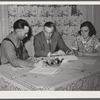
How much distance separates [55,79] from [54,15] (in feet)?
7.66

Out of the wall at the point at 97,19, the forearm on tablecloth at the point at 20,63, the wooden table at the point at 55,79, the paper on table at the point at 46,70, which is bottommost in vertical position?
the wooden table at the point at 55,79

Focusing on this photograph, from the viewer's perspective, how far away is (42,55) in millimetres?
2512

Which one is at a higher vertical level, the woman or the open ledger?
the woman

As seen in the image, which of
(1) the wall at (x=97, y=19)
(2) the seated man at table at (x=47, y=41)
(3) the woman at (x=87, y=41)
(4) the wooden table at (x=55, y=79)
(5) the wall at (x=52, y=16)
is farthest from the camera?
(1) the wall at (x=97, y=19)

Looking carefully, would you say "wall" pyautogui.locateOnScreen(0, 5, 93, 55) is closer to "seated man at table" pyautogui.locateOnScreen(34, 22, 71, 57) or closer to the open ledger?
"seated man at table" pyautogui.locateOnScreen(34, 22, 71, 57)

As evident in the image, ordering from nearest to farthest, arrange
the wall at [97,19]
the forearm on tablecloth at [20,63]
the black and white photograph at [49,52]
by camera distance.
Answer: the black and white photograph at [49,52], the forearm on tablecloth at [20,63], the wall at [97,19]

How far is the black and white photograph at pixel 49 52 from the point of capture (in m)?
1.61

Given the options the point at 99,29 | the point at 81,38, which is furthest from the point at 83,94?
the point at 99,29

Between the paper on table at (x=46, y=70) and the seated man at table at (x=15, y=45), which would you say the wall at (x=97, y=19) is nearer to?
the seated man at table at (x=15, y=45)

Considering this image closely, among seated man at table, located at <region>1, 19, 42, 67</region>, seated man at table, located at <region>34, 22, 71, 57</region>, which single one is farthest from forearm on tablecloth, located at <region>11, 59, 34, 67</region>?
seated man at table, located at <region>34, 22, 71, 57</region>

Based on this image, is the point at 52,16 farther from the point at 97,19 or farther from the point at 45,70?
the point at 45,70

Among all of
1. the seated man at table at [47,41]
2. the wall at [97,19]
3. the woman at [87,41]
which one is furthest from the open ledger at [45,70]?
the wall at [97,19]

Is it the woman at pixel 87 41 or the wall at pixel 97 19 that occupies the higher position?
the wall at pixel 97 19

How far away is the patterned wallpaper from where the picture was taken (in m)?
3.49
